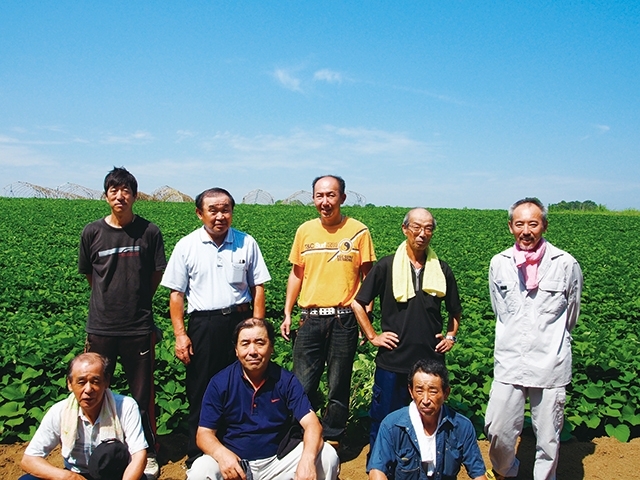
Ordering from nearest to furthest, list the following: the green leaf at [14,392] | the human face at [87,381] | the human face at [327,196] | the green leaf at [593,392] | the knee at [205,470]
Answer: the human face at [87,381]
the knee at [205,470]
the human face at [327,196]
the green leaf at [14,392]
the green leaf at [593,392]

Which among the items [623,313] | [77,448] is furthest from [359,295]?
[623,313]

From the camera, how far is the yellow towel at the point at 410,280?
3578mm

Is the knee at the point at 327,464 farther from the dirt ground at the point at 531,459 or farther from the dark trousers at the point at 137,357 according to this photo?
the dark trousers at the point at 137,357

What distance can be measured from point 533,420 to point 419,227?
1416 millimetres

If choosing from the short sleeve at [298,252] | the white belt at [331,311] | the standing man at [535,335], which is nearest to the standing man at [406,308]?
the white belt at [331,311]

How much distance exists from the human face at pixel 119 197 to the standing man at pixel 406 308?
1.67 meters

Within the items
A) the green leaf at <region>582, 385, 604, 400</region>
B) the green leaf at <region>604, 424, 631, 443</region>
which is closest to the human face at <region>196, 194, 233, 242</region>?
the green leaf at <region>582, 385, 604, 400</region>

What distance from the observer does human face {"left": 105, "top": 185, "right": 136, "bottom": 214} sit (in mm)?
3729

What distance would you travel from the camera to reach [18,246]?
615 inches

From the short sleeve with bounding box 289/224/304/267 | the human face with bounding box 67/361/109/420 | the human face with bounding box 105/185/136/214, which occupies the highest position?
the human face with bounding box 105/185/136/214

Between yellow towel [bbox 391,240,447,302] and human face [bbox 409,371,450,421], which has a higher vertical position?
yellow towel [bbox 391,240,447,302]

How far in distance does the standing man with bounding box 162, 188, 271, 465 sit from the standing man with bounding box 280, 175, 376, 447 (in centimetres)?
50

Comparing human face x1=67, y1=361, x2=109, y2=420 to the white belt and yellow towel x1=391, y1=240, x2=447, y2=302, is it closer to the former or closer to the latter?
the white belt

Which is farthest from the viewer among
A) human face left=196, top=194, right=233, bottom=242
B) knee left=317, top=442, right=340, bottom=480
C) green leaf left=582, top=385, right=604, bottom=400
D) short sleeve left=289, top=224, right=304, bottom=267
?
green leaf left=582, top=385, right=604, bottom=400
